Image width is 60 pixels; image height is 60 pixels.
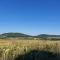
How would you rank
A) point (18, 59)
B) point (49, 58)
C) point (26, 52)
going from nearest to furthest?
point (18, 59)
point (49, 58)
point (26, 52)

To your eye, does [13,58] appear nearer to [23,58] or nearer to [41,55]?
[23,58]

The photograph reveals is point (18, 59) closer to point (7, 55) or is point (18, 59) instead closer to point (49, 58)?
point (7, 55)

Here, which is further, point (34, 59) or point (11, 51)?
point (11, 51)

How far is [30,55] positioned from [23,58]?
770mm

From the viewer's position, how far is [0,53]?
13539 millimetres

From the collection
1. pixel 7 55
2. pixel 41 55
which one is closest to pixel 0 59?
pixel 7 55

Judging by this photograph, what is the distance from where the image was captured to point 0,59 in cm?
1223

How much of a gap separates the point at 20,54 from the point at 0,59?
55.7 inches

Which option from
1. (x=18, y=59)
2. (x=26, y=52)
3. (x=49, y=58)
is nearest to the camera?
(x=18, y=59)

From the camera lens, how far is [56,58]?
43.7ft

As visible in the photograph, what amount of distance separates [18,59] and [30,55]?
1076 millimetres

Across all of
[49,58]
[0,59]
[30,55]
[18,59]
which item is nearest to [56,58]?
[49,58]

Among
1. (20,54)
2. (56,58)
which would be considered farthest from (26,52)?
(56,58)

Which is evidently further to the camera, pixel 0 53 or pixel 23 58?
pixel 0 53
